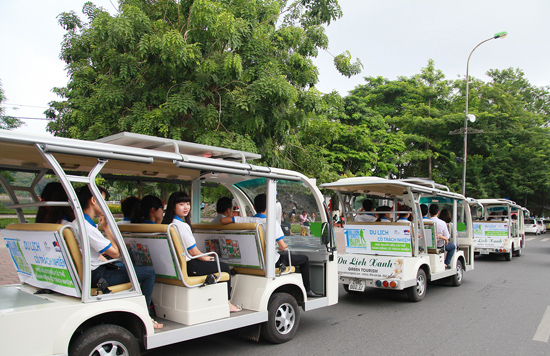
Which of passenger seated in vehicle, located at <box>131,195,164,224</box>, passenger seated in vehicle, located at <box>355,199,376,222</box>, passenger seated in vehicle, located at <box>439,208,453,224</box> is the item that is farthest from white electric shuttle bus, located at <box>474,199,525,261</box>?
passenger seated in vehicle, located at <box>131,195,164,224</box>

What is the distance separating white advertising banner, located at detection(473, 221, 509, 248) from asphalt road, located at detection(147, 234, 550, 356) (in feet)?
16.5

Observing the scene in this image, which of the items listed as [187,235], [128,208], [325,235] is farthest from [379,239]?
[128,208]

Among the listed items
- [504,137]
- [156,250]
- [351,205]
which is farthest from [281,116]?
[504,137]

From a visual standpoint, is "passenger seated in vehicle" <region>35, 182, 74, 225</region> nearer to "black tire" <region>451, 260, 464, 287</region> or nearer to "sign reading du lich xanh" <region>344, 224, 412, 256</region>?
"sign reading du lich xanh" <region>344, 224, 412, 256</region>

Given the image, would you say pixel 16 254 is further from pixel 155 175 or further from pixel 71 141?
pixel 155 175

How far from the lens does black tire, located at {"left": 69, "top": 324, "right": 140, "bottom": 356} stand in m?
3.33

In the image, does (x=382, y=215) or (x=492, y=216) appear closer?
(x=382, y=215)

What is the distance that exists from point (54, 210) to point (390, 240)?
5.63m

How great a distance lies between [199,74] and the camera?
783 cm

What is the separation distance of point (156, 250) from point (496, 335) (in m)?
4.52

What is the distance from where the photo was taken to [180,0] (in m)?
8.27

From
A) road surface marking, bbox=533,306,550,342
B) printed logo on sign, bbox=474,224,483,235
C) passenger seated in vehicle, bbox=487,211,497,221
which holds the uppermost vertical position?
passenger seated in vehicle, bbox=487,211,497,221

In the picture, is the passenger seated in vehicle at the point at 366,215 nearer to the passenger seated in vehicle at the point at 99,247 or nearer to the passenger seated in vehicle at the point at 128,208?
the passenger seated in vehicle at the point at 128,208

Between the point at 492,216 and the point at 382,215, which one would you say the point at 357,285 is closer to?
the point at 382,215
